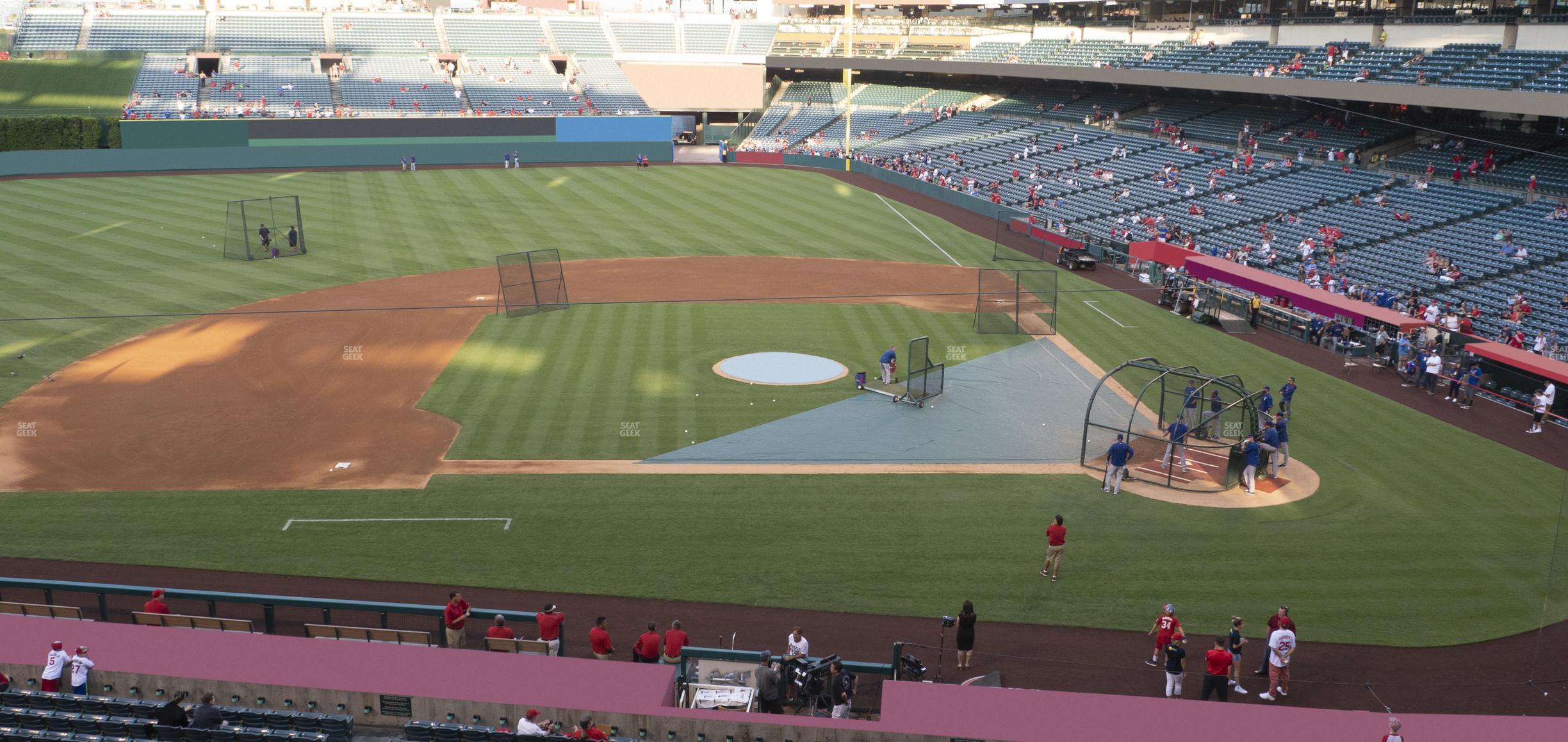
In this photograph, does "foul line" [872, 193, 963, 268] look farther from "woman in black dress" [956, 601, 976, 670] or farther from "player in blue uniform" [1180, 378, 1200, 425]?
"woman in black dress" [956, 601, 976, 670]

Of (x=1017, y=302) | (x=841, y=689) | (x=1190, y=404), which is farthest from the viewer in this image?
(x=1017, y=302)

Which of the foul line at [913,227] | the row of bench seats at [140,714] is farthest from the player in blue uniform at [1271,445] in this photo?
the foul line at [913,227]

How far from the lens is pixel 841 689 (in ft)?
46.5

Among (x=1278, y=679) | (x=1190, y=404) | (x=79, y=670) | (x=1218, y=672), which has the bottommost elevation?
(x=1278, y=679)

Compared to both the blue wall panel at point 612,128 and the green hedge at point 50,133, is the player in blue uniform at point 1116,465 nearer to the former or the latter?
the blue wall panel at point 612,128

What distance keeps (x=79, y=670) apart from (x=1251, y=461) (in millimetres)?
20120

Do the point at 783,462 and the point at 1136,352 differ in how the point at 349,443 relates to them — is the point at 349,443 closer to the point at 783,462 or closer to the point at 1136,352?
the point at 783,462

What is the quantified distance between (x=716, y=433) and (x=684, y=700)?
470 inches

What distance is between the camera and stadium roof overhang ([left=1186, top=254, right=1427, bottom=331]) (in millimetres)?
33719

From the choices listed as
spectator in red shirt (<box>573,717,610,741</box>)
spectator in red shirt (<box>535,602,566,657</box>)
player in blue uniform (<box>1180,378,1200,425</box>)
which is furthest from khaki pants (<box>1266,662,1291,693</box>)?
spectator in red shirt (<box>535,602,566,657</box>)

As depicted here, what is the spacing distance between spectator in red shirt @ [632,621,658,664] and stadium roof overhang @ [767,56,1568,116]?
1402 inches

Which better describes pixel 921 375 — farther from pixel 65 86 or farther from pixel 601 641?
pixel 65 86

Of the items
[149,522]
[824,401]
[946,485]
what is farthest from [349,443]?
[946,485]

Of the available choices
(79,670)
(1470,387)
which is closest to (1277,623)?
(79,670)
